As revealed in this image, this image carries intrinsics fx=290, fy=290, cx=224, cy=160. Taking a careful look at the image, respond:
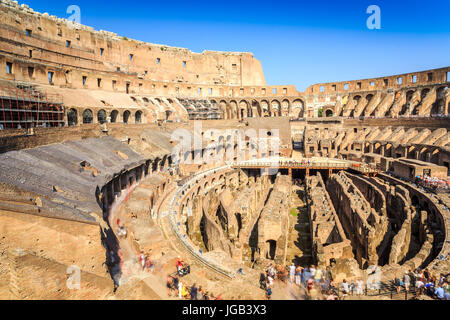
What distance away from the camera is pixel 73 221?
8.91 metres

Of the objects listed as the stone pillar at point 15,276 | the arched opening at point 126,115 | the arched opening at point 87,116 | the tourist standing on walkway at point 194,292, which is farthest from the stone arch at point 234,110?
the stone pillar at point 15,276

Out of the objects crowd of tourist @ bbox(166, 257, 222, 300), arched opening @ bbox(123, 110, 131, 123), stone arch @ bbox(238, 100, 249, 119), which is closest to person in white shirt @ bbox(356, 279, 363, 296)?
crowd of tourist @ bbox(166, 257, 222, 300)

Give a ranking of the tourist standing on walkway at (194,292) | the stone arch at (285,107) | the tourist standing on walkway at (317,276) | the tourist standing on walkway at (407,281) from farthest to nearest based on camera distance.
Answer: the stone arch at (285,107) < the tourist standing on walkway at (317,276) < the tourist standing on walkway at (407,281) < the tourist standing on walkway at (194,292)

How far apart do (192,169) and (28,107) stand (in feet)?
47.2

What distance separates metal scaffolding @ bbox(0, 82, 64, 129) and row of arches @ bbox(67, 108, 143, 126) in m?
2.05

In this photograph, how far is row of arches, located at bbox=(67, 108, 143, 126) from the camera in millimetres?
25059

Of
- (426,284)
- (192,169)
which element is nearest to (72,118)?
(192,169)

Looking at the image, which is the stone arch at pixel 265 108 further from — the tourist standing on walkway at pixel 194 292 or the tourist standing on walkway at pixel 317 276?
the tourist standing on walkway at pixel 194 292

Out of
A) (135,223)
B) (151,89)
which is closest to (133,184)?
(135,223)

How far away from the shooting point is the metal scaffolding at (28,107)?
17156 millimetres

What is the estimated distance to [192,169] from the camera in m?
28.8

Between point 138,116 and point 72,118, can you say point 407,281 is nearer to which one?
point 72,118

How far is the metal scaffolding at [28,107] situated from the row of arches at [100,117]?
6.73 feet

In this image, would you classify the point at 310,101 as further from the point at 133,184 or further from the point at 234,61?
the point at 133,184
